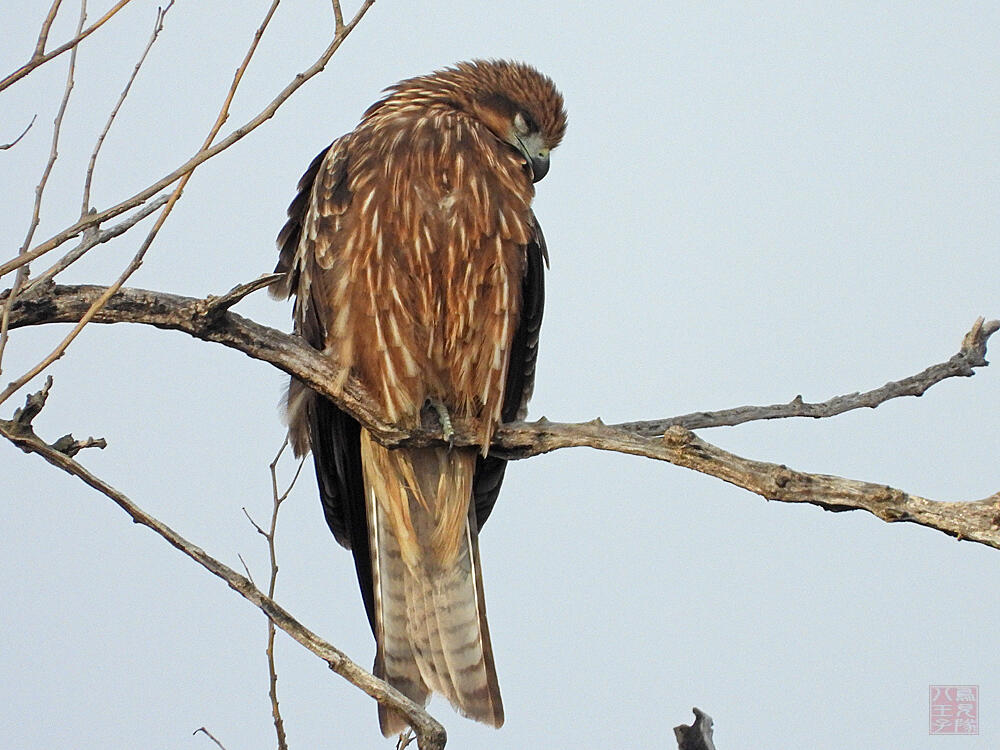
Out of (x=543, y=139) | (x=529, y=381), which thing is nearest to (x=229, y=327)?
(x=529, y=381)

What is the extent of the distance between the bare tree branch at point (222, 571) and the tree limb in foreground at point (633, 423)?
0.31 meters

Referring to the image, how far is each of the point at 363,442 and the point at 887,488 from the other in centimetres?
205

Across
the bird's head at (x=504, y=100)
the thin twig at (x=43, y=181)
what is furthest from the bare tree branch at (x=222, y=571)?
the bird's head at (x=504, y=100)

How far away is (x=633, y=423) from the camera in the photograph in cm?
332

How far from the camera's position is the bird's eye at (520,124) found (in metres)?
4.21

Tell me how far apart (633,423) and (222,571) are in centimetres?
134

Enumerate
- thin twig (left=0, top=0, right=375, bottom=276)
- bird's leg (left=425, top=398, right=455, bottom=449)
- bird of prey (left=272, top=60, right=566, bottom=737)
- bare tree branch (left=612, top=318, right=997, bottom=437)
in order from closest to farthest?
thin twig (left=0, top=0, right=375, bottom=276) → bare tree branch (left=612, top=318, right=997, bottom=437) → bird of prey (left=272, top=60, right=566, bottom=737) → bird's leg (left=425, top=398, right=455, bottom=449)

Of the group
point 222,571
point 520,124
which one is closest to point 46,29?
point 222,571

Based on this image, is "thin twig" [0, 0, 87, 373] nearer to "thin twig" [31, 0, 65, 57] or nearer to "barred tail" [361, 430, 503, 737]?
"thin twig" [31, 0, 65, 57]

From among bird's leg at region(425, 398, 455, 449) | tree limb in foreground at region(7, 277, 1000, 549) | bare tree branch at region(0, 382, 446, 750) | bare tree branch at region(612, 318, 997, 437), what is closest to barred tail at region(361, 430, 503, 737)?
bird's leg at region(425, 398, 455, 449)

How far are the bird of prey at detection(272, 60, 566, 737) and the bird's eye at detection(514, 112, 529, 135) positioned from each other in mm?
19

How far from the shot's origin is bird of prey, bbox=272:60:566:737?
357cm

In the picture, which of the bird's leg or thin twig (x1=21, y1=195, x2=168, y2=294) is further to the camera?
the bird's leg

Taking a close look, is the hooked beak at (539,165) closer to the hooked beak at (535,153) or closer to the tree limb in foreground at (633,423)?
the hooked beak at (535,153)
